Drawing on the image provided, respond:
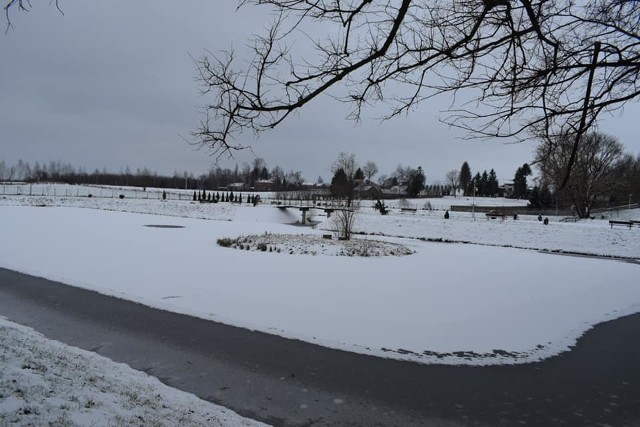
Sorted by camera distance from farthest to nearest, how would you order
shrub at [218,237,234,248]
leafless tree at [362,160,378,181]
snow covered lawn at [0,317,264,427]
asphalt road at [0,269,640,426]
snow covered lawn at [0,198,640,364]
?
leafless tree at [362,160,378,181] < shrub at [218,237,234,248] < snow covered lawn at [0,198,640,364] < asphalt road at [0,269,640,426] < snow covered lawn at [0,317,264,427]

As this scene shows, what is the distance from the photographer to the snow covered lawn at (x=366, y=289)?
26.0 feet

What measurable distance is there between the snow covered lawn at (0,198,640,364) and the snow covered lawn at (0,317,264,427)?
3.05m

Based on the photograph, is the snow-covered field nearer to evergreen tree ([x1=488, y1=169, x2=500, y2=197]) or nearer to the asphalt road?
the asphalt road

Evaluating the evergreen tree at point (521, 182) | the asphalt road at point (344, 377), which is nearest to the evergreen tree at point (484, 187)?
the evergreen tree at point (521, 182)

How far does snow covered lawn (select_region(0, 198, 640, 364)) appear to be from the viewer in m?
7.93

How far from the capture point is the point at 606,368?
6719mm

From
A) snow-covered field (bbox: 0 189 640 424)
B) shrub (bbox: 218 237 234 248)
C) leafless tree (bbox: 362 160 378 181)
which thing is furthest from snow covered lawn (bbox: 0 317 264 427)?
leafless tree (bbox: 362 160 378 181)

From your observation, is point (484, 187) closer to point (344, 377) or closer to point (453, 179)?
point (453, 179)

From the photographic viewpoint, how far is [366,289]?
38.4 ft

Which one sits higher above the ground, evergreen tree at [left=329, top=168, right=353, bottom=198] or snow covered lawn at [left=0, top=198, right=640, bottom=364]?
evergreen tree at [left=329, top=168, right=353, bottom=198]

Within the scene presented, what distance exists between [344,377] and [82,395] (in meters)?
3.31

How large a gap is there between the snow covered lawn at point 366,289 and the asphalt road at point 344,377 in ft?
1.63

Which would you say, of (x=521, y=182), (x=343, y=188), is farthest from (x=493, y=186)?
(x=343, y=188)

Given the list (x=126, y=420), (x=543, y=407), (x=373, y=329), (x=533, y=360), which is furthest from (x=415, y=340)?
(x=126, y=420)
